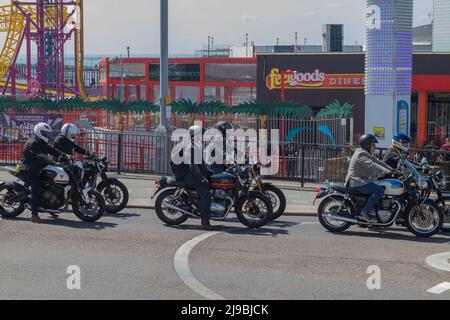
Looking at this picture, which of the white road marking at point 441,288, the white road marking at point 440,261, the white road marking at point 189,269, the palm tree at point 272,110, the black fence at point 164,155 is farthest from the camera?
the palm tree at point 272,110

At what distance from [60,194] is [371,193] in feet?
17.7

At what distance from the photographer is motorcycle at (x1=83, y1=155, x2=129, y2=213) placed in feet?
46.8

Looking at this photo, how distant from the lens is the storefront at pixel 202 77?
133ft

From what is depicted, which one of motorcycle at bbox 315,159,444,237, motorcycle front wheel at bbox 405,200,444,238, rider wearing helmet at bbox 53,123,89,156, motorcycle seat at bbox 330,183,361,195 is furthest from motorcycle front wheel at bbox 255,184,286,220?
rider wearing helmet at bbox 53,123,89,156

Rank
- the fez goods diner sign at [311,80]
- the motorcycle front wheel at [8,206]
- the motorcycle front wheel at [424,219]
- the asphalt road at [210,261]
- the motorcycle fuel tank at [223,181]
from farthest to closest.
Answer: the fez goods diner sign at [311,80] → the motorcycle front wheel at [8,206] → the motorcycle fuel tank at [223,181] → the motorcycle front wheel at [424,219] → the asphalt road at [210,261]

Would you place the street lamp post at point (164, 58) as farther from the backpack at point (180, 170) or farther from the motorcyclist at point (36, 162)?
the backpack at point (180, 170)

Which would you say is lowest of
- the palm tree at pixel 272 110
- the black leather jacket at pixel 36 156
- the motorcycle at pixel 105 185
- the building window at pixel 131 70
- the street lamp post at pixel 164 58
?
the motorcycle at pixel 105 185

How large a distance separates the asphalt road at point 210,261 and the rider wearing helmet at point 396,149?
1195 mm

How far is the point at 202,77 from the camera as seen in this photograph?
41219mm

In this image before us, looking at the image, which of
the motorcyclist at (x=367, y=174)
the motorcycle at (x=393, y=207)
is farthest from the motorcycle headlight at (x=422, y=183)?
the motorcyclist at (x=367, y=174)

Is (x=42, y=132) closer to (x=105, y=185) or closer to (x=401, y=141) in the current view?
(x=105, y=185)

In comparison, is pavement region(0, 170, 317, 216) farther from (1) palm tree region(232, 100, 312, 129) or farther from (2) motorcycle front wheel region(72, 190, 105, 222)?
(1) palm tree region(232, 100, 312, 129)

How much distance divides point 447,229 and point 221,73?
94.7 ft

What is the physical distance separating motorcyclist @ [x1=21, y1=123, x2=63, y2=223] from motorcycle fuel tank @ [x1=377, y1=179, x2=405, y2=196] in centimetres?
578
